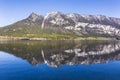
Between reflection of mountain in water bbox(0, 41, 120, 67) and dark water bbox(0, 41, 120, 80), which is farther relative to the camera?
reflection of mountain in water bbox(0, 41, 120, 67)

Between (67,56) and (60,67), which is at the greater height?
(60,67)

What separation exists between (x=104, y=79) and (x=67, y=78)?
25.1ft

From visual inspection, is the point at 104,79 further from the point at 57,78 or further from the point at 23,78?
the point at 23,78

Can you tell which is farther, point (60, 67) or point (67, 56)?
point (67, 56)

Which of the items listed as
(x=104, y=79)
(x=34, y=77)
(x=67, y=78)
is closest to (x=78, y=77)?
(x=67, y=78)

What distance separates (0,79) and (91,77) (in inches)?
750

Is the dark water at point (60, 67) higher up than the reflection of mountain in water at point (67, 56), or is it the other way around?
the dark water at point (60, 67)

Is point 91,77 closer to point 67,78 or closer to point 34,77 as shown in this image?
point 67,78

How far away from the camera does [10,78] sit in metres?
49.9

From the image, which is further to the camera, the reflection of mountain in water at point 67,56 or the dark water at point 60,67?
the reflection of mountain in water at point 67,56

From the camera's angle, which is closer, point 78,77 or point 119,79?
point 119,79

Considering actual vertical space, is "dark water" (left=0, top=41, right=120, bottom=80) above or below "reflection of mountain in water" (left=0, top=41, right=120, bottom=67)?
above

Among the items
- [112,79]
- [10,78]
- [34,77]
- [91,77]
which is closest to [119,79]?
[112,79]

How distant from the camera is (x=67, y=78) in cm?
4928
